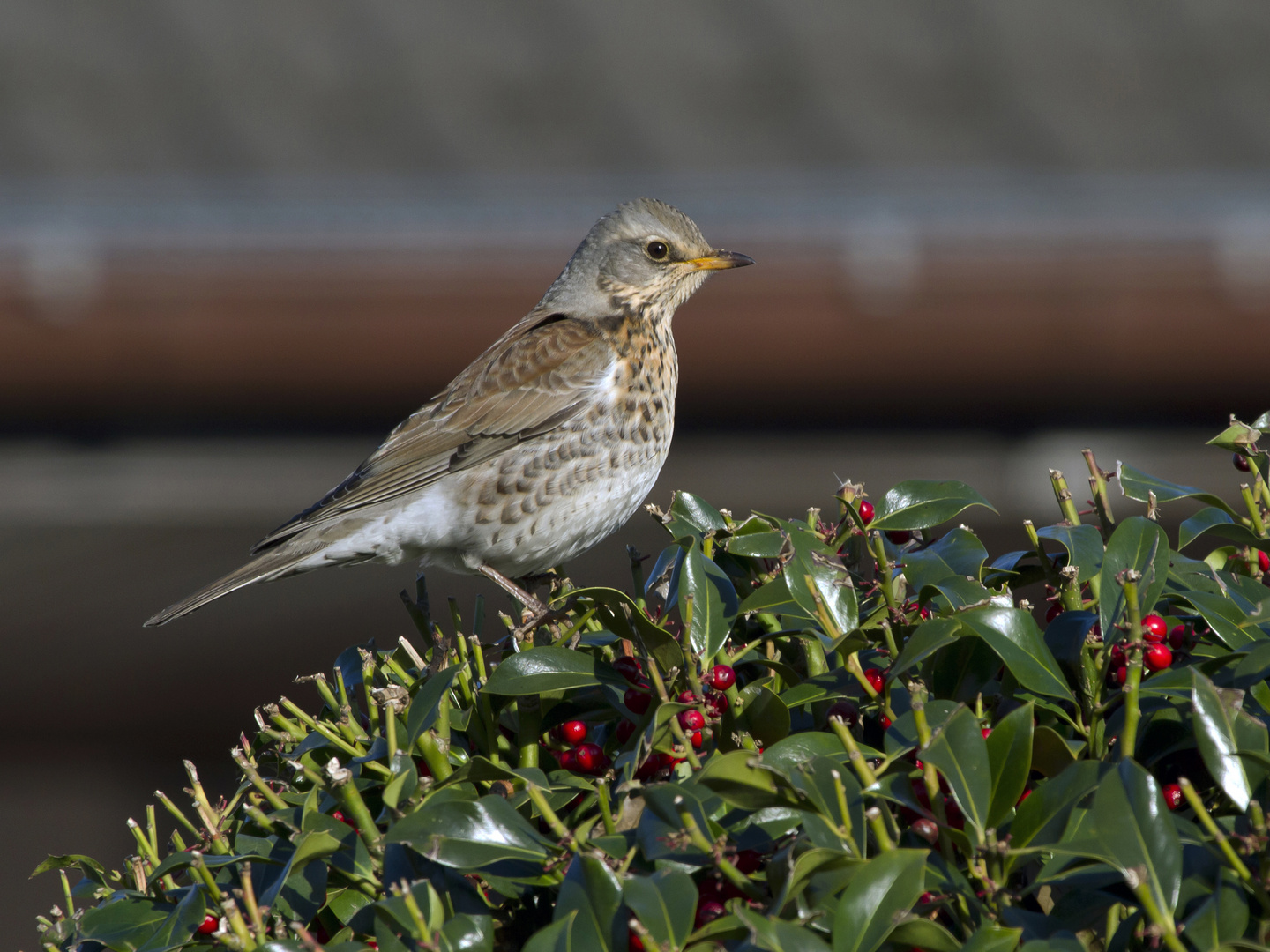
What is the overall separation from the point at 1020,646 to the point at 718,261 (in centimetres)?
270

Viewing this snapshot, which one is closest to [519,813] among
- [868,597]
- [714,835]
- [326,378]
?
[714,835]

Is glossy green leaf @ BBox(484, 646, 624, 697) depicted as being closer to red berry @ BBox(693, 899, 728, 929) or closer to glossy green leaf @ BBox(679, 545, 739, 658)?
glossy green leaf @ BBox(679, 545, 739, 658)

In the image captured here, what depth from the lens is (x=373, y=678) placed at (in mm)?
1951

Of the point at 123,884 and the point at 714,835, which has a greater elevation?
the point at 714,835

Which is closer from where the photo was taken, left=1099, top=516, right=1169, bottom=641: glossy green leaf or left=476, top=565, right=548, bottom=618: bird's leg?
left=1099, top=516, right=1169, bottom=641: glossy green leaf

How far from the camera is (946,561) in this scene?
163 cm

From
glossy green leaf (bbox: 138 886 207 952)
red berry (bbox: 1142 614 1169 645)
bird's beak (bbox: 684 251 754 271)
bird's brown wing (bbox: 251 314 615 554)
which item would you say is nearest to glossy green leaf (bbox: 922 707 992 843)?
red berry (bbox: 1142 614 1169 645)

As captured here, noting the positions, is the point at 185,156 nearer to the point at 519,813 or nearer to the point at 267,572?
the point at 267,572

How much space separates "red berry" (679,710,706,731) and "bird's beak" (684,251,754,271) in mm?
2522

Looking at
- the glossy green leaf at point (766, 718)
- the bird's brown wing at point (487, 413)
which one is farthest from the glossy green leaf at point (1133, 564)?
the bird's brown wing at point (487, 413)

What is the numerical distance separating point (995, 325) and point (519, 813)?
10.1 ft

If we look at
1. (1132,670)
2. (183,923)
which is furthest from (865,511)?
(183,923)

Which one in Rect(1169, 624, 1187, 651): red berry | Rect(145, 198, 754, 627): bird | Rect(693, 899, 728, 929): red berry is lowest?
Rect(693, 899, 728, 929): red berry

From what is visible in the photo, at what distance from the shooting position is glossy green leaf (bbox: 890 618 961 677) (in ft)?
4.32
